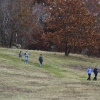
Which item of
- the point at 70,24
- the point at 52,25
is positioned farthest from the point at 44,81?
the point at 52,25

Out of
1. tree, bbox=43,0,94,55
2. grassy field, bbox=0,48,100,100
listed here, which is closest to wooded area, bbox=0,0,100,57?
tree, bbox=43,0,94,55

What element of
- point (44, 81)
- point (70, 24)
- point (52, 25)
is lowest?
point (44, 81)

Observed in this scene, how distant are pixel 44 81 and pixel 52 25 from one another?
2593 centimetres

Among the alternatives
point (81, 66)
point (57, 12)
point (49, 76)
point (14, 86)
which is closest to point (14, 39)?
point (57, 12)

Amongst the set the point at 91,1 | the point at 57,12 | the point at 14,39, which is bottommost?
the point at 14,39

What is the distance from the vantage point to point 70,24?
58531 millimetres

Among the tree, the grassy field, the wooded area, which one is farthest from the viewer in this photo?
the wooded area

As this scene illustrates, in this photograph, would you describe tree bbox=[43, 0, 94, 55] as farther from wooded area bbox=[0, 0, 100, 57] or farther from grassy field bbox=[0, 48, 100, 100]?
grassy field bbox=[0, 48, 100, 100]

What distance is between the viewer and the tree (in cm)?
5781

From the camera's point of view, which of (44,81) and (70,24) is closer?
(44,81)

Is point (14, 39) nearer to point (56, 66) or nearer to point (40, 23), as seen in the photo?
point (40, 23)

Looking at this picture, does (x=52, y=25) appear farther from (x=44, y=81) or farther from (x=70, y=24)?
(x=44, y=81)

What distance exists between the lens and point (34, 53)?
54.5 meters

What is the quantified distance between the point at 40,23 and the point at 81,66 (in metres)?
28.4
